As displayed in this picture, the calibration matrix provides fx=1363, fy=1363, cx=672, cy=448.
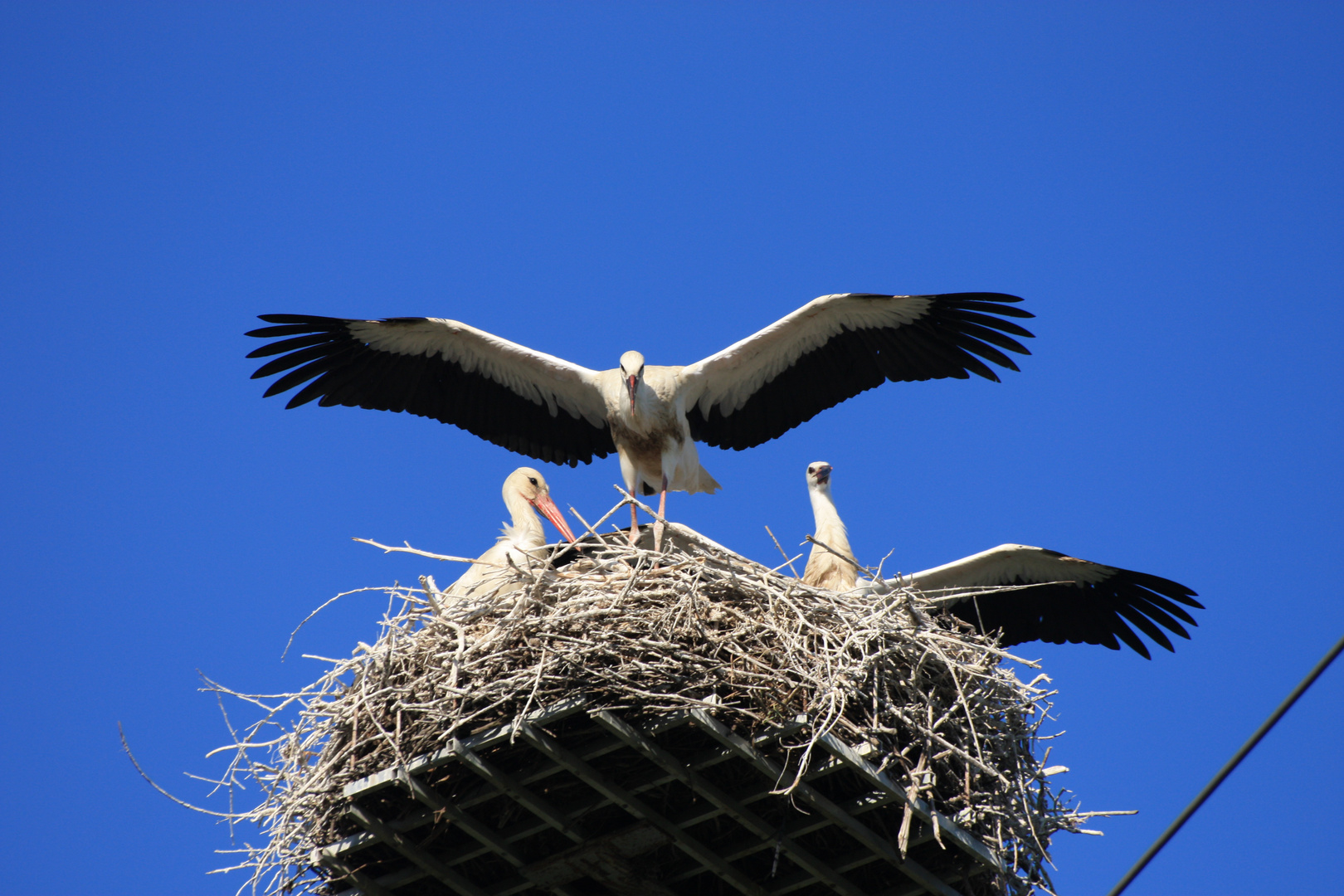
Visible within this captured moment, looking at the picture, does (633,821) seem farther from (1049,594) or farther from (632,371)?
(1049,594)

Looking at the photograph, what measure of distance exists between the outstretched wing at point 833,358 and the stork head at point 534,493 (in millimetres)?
1061

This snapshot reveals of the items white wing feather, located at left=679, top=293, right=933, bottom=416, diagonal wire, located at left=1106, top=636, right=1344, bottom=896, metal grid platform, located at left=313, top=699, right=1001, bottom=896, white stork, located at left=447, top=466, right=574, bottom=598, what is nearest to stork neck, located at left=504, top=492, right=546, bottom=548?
white stork, located at left=447, top=466, right=574, bottom=598

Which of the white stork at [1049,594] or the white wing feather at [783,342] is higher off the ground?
the white wing feather at [783,342]

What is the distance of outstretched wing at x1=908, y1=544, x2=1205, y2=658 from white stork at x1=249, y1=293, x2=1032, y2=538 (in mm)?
1232

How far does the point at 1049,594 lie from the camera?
29.0 ft

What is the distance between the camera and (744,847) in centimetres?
602

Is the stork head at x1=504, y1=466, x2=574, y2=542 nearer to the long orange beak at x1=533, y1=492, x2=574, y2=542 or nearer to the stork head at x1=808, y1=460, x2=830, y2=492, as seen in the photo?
the long orange beak at x1=533, y1=492, x2=574, y2=542

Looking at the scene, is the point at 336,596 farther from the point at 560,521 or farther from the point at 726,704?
the point at 560,521

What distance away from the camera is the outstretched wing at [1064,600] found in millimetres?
8461

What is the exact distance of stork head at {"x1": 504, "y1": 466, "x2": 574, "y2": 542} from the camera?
8.71m

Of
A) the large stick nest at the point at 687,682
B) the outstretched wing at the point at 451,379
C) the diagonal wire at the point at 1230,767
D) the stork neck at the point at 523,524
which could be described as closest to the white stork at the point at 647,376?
the outstretched wing at the point at 451,379

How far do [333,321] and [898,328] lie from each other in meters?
3.56

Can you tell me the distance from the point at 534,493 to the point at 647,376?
42.7 inches

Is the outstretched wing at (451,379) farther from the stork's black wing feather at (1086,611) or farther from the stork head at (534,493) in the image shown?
the stork's black wing feather at (1086,611)
